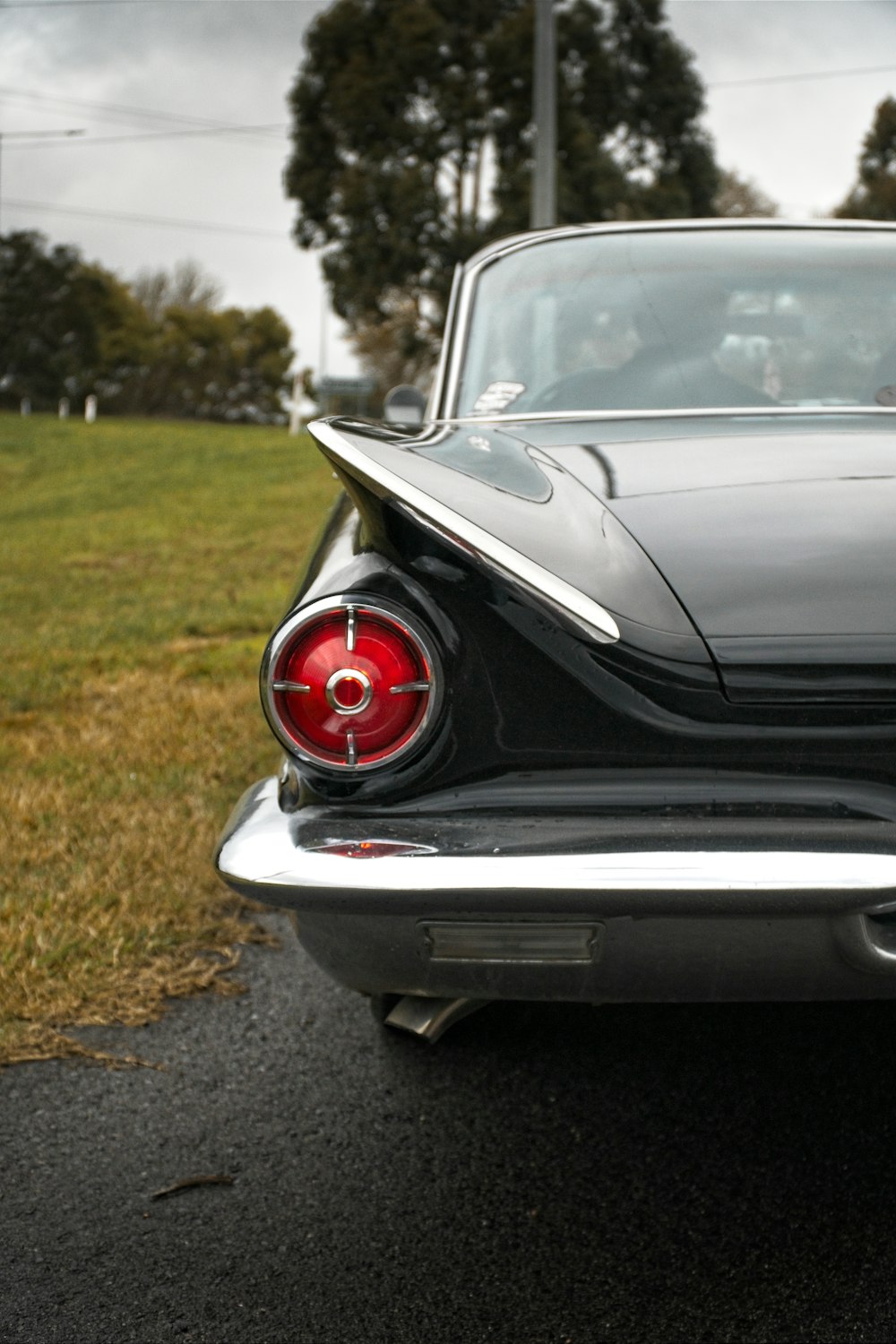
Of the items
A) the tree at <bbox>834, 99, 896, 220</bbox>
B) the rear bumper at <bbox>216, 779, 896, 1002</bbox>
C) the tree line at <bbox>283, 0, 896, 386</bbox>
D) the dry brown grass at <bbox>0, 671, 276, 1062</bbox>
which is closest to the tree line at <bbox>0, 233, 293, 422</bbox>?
the tree line at <bbox>283, 0, 896, 386</bbox>

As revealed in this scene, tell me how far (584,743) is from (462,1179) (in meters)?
0.88

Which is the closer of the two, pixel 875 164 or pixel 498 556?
pixel 498 556

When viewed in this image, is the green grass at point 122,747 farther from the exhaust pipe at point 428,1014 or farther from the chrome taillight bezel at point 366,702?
the chrome taillight bezel at point 366,702

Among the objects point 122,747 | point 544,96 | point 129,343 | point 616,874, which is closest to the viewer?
point 616,874

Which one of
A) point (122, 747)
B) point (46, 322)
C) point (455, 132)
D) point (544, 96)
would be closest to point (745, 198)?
point (455, 132)

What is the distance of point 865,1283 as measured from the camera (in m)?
1.85

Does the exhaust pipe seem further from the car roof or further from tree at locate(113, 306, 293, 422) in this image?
tree at locate(113, 306, 293, 422)

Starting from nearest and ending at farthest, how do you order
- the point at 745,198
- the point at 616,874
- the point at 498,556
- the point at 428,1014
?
the point at 616,874 → the point at 498,556 → the point at 428,1014 → the point at 745,198

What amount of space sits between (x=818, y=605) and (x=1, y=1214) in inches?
60.3

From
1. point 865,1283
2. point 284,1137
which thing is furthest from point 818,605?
point 284,1137

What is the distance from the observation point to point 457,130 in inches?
1193

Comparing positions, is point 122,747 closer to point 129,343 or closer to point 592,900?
point 592,900

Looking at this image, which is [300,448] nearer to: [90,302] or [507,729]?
[507,729]

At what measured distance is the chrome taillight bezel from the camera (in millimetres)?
1747
